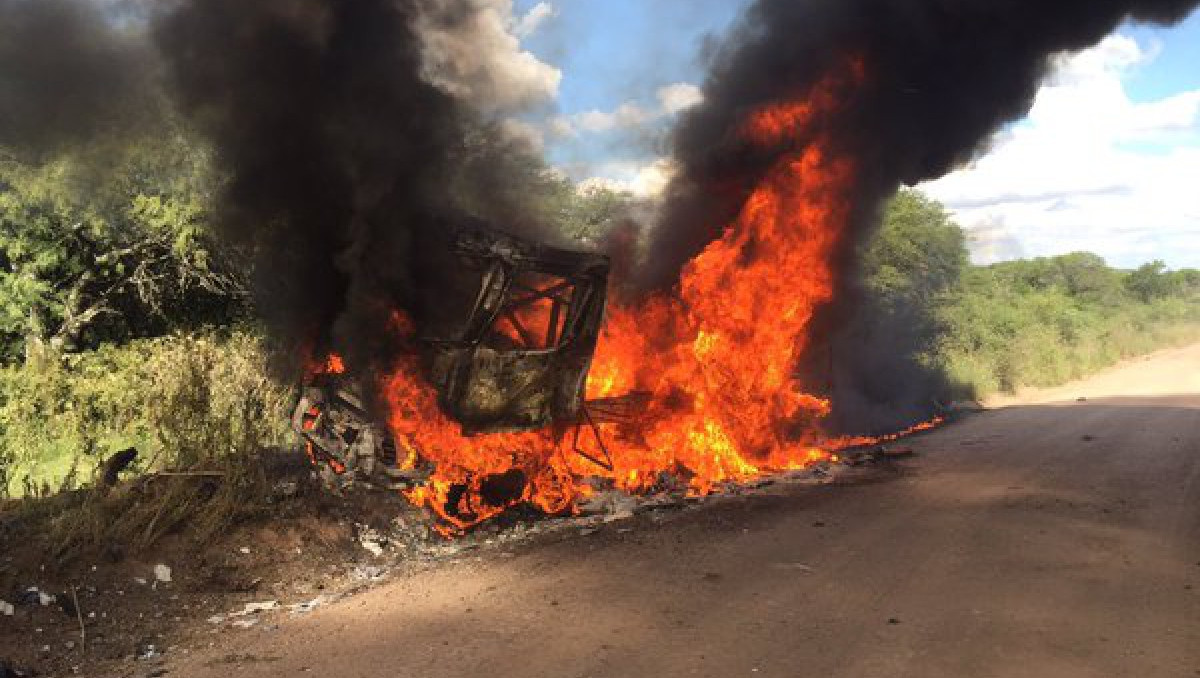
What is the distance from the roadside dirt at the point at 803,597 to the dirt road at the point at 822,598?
24 millimetres

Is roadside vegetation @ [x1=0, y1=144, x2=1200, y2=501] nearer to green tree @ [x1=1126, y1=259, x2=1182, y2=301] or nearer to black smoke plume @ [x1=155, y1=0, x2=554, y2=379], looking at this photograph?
black smoke plume @ [x1=155, y1=0, x2=554, y2=379]

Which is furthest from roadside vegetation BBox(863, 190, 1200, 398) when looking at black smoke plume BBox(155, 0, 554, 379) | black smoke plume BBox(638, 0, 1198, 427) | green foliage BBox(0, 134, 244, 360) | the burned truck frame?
green foliage BBox(0, 134, 244, 360)

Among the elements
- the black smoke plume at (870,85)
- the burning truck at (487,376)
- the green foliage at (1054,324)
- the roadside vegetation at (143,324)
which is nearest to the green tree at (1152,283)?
the green foliage at (1054,324)

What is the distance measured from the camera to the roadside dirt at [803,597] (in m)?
5.45

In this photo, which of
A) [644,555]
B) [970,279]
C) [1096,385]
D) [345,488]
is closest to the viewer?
[644,555]

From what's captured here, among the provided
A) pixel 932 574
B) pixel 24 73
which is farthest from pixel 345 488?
pixel 24 73

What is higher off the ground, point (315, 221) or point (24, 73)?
point (24, 73)

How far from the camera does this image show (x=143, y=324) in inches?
795

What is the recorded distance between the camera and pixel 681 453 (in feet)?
38.7

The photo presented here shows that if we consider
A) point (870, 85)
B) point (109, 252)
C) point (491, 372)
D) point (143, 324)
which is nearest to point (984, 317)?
point (870, 85)

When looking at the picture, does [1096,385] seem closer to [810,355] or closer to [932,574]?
[810,355]

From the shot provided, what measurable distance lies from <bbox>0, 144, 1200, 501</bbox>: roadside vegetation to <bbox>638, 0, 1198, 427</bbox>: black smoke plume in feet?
6.00

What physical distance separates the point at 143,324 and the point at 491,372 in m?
14.5

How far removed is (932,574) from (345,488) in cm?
676
